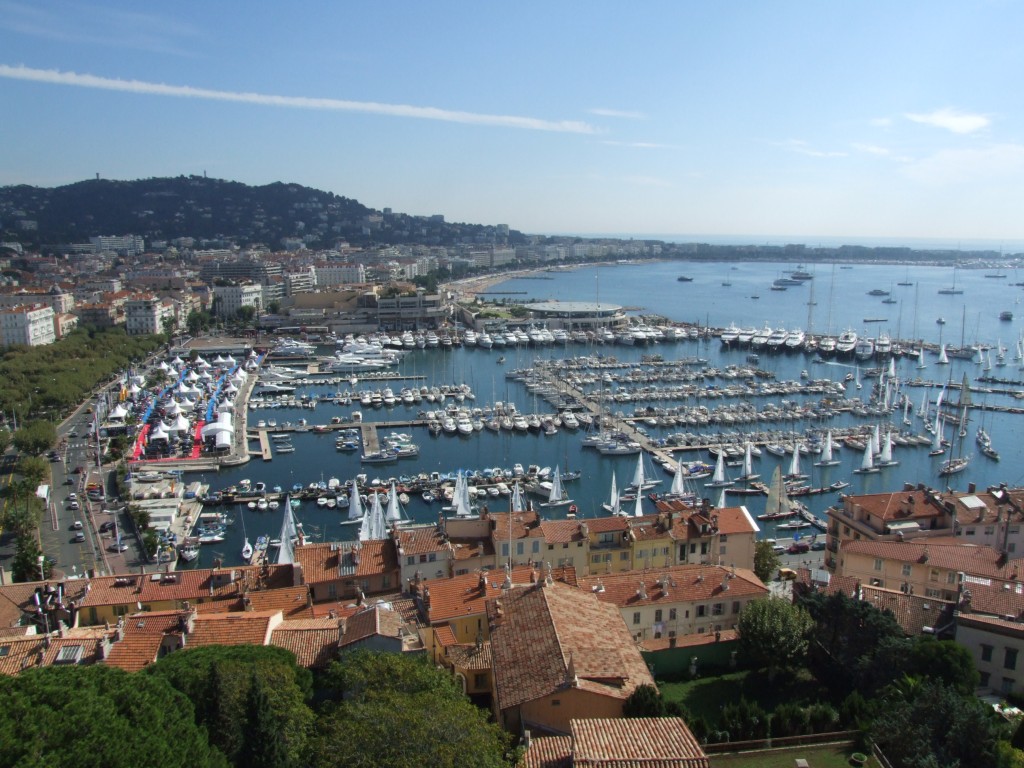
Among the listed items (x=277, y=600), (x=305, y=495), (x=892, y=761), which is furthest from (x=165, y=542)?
(x=892, y=761)

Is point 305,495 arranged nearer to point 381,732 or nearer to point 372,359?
point 381,732

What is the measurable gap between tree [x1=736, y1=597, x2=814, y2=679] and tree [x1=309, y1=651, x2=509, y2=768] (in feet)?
16.7

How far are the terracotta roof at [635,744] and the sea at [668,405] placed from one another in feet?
55.7

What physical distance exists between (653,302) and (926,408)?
62.6 metres

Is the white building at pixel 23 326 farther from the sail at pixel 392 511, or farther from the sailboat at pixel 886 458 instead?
the sailboat at pixel 886 458

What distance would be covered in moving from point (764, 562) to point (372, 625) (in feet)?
36.4

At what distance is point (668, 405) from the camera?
1656 inches

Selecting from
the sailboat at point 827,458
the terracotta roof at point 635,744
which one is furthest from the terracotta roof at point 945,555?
the sailboat at point 827,458

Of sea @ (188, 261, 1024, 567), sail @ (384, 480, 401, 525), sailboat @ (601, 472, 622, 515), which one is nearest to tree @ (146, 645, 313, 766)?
sea @ (188, 261, 1024, 567)

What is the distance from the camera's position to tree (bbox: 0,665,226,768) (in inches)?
305

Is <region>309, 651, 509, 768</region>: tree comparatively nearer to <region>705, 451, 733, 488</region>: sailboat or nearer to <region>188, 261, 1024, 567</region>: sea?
<region>188, 261, 1024, 567</region>: sea

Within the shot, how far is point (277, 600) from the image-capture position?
1528cm

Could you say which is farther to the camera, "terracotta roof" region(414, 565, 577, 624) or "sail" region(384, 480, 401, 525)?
"sail" region(384, 480, 401, 525)

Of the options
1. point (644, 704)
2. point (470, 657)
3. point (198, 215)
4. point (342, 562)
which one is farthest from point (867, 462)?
point (198, 215)
